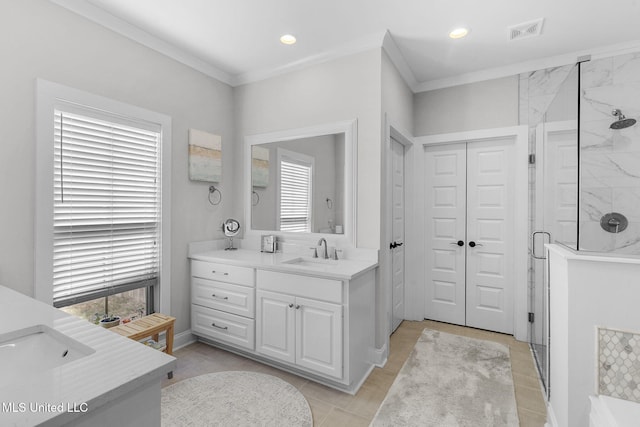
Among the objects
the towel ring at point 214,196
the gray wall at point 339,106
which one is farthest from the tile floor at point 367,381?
the towel ring at point 214,196

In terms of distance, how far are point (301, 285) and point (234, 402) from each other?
0.87 m

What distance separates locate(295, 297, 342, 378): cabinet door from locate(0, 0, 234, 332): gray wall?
1318 millimetres

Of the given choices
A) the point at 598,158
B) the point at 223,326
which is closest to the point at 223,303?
the point at 223,326

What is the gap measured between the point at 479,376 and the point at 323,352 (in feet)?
4.08

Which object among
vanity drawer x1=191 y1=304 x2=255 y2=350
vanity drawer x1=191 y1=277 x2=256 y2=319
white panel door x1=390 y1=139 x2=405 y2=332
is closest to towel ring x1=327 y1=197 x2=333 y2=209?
white panel door x1=390 y1=139 x2=405 y2=332

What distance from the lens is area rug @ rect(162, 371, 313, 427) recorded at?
187 cm

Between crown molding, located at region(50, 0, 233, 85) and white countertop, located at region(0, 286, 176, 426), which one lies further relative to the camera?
crown molding, located at region(50, 0, 233, 85)

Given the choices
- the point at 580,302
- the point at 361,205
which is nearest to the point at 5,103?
the point at 361,205

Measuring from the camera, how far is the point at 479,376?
2363 millimetres

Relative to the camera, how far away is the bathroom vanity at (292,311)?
6.99ft

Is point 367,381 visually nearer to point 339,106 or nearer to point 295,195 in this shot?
point 295,195

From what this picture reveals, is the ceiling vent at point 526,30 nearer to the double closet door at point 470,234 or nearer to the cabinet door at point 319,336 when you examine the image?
the double closet door at point 470,234

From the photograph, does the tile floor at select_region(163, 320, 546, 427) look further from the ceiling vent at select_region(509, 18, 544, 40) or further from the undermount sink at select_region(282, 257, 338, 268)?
the ceiling vent at select_region(509, 18, 544, 40)

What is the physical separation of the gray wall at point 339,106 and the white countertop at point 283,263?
0.29 meters
